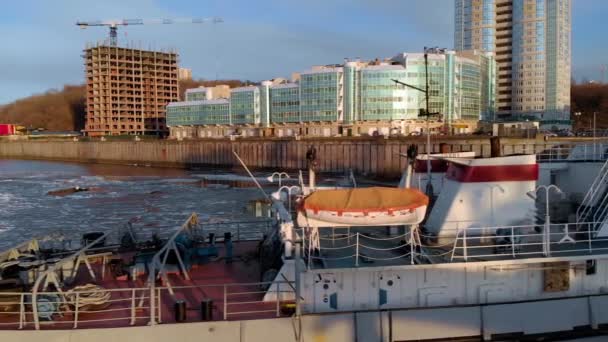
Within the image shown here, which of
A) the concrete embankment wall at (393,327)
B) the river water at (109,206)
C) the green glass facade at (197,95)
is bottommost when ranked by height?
the river water at (109,206)

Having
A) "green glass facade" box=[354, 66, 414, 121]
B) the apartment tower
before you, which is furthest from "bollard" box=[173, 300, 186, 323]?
the apartment tower

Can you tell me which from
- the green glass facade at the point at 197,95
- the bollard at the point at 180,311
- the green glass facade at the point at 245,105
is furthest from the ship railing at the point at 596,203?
the green glass facade at the point at 197,95

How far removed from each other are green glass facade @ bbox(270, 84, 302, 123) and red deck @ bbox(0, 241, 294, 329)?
9747 cm

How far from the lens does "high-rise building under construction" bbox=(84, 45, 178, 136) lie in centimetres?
16300

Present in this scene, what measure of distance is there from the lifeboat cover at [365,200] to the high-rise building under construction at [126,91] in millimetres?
162713

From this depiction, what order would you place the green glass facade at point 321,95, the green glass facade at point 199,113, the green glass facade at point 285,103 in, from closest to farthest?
the green glass facade at point 321,95
the green glass facade at point 285,103
the green glass facade at point 199,113

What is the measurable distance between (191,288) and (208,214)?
28875 millimetres

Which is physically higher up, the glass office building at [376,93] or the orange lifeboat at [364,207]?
the glass office building at [376,93]

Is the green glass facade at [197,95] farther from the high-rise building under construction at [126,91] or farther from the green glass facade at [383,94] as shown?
the green glass facade at [383,94]

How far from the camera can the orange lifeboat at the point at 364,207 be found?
32.3ft

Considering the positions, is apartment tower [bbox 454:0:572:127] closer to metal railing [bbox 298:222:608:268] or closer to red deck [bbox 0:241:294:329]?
metal railing [bbox 298:222:608:268]

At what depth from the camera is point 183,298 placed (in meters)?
10.7

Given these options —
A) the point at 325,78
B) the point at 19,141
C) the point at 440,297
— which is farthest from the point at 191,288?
the point at 19,141

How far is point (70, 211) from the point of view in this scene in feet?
139
